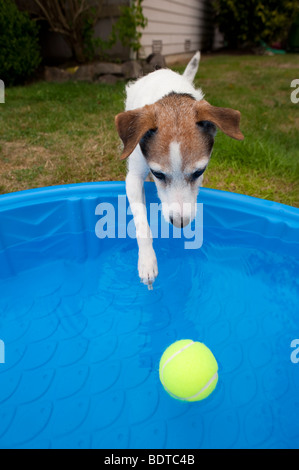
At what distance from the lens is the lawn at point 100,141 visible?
448 cm

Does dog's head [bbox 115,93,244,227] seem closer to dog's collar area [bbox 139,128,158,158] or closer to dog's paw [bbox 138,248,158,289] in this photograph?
dog's collar area [bbox 139,128,158,158]

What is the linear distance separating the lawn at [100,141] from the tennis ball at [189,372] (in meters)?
2.55

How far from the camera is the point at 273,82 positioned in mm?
10070

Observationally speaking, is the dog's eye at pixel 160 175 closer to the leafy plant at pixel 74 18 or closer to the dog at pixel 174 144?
the dog at pixel 174 144

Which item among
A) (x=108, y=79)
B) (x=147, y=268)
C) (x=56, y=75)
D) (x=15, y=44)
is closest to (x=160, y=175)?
(x=147, y=268)

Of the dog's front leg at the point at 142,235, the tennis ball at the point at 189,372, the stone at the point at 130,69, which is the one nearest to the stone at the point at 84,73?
the stone at the point at 130,69

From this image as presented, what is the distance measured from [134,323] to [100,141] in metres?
3.11

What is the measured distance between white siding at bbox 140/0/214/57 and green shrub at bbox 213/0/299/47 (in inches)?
40.6

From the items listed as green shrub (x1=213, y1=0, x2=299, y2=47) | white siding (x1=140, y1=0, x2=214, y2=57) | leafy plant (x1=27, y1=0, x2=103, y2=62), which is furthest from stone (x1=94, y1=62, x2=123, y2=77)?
green shrub (x1=213, y1=0, x2=299, y2=47)

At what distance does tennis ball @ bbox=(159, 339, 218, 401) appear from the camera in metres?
2.09

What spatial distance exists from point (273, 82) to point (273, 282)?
8.28 metres
